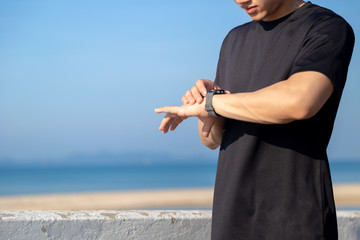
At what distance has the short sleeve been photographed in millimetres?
1458

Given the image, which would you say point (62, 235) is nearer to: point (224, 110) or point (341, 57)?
point (224, 110)

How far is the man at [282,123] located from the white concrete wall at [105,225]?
0.41m

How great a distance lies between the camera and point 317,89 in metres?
1.42

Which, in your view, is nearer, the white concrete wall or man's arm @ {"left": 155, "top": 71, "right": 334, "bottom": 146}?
man's arm @ {"left": 155, "top": 71, "right": 334, "bottom": 146}

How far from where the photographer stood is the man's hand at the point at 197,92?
165 cm

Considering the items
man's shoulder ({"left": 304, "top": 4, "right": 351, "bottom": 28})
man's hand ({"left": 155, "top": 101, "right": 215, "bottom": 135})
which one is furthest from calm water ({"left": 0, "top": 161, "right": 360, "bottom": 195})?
man's shoulder ({"left": 304, "top": 4, "right": 351, "bottom": 28})

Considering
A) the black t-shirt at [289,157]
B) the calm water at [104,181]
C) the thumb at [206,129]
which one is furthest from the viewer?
the calm water at [104,181]

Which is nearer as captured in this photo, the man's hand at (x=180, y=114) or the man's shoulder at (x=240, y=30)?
the man's hand at (x=180, y=114)

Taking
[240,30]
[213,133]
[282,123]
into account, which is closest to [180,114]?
[213,133]

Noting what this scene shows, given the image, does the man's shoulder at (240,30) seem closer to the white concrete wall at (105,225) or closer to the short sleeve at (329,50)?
the short sleeve at (329,50)

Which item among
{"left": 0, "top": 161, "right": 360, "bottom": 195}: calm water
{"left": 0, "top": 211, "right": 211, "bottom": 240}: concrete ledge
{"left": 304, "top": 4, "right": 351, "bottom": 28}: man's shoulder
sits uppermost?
{"left": 304, "top": 4, "right": 351, "bottom": 28}: man's shoulder

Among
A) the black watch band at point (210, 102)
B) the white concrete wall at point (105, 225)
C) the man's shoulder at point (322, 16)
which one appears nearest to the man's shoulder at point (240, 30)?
the man's shoulder at point (322, 16)

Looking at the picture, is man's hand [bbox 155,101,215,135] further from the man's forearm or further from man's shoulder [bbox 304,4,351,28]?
man's shoulder [bbox 304,4,351,28]

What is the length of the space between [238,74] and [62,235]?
3.08 feet
